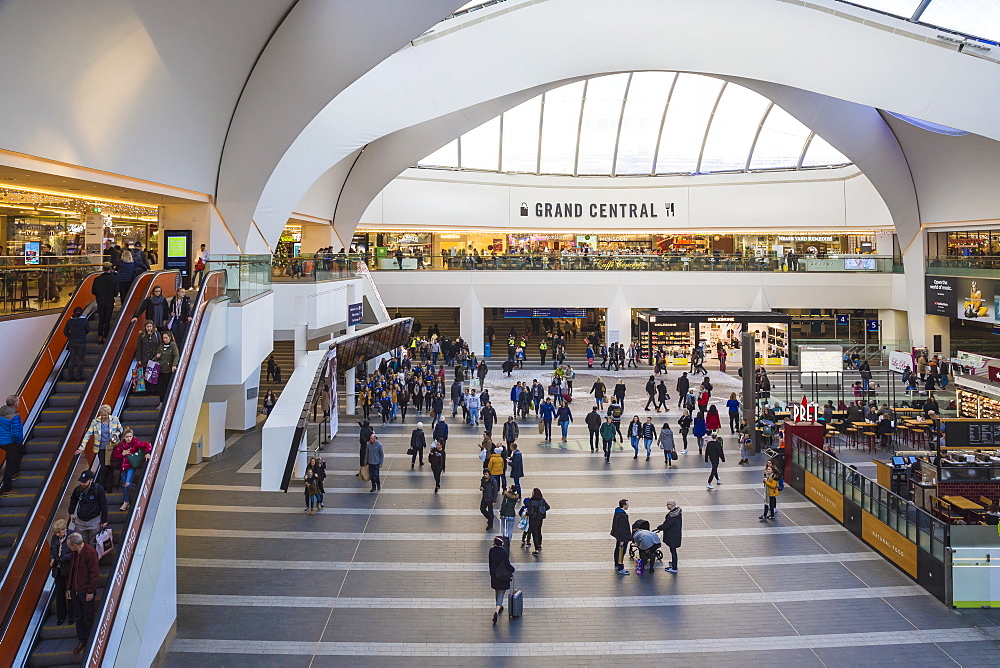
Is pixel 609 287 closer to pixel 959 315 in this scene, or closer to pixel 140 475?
pixel 959 315

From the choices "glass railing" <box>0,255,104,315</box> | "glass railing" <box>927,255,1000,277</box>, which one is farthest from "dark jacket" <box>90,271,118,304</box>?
"glass railing" <box>927,255,1000,277</box>

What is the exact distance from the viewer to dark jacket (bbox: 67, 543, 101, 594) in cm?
658

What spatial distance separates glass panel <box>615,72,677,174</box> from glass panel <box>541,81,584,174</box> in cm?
245

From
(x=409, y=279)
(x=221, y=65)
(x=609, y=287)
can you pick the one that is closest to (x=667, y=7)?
(x=221, y=65)

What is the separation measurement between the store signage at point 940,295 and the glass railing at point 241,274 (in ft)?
79.4

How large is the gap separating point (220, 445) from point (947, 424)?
1681 cm

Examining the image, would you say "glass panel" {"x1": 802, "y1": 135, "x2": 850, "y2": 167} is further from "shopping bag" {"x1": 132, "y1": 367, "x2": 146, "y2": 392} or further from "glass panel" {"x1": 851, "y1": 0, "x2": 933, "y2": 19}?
"shopping bag" {"x1": 132, "y1": 367, "x2": 146, "y2": 392}

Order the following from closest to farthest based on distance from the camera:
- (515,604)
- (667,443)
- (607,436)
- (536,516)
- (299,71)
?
(515,604) → (536,516) → (667,443) → (299,71) → (607,436)

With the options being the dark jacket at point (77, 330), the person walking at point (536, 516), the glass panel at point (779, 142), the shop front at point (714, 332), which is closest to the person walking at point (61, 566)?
the dark jacket at point (77, 330)

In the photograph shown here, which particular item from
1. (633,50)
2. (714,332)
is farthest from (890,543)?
(714,332)

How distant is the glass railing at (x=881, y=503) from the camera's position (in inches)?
400

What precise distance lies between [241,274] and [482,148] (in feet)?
86.8

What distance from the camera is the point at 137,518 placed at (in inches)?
294

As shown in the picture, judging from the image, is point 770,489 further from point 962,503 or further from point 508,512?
point 508,512
